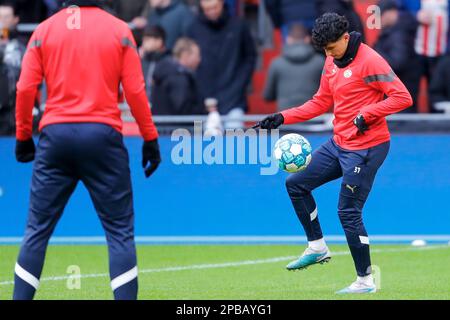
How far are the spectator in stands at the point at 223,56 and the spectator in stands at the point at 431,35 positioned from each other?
6.97 feet

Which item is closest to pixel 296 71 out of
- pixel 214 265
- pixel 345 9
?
pixel 345 9

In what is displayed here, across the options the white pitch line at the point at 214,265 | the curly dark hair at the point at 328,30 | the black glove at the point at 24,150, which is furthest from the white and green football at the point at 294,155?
the black glove at the point at 24,150

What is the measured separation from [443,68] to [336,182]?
2.18 meters

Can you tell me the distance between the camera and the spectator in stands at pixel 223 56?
53.7 feet

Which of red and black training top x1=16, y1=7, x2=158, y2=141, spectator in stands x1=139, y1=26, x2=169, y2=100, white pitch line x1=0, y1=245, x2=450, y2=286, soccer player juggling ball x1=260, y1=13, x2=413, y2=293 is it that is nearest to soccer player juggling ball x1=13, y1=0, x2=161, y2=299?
red and black training top x1=16, y1=7, x2=158, y2=141

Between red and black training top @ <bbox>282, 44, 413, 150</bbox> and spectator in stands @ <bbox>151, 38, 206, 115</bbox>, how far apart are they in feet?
16.7

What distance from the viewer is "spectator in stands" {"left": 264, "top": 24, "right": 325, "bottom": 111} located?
52.1ft

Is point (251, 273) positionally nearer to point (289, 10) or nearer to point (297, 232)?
point (297, 232)

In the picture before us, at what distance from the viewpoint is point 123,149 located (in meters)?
8.46

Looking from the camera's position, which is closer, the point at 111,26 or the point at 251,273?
the point at 111,26

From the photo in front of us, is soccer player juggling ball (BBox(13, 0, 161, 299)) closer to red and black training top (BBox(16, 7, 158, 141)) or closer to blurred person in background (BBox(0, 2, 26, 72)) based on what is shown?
red and black training top (BBox(16, 7, 158, 141))

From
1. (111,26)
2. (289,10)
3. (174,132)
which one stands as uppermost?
(111,26)
